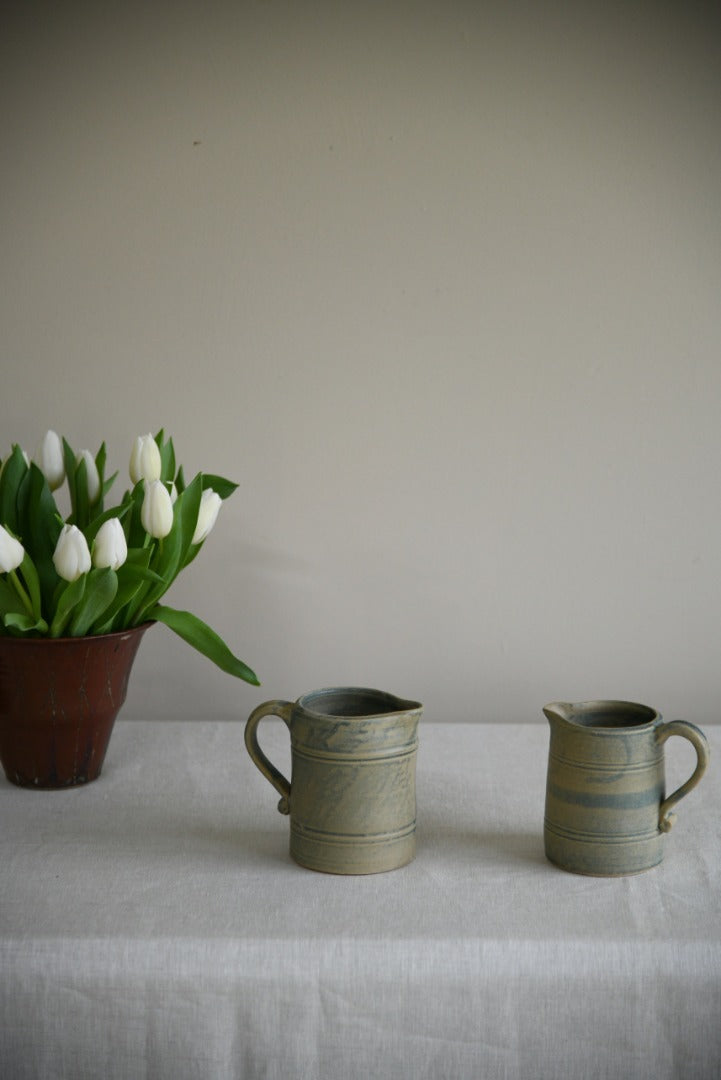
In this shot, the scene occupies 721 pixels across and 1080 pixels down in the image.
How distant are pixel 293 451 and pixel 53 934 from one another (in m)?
0.61

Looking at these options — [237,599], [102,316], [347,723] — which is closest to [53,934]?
[347,723]

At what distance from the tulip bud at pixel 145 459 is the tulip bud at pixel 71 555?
13cm

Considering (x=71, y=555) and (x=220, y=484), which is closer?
(x=71, y=555)

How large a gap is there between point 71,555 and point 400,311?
1.59ft

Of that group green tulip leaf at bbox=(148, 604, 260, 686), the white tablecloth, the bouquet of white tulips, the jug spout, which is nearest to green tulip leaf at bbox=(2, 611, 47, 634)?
the bouquet of white tulips

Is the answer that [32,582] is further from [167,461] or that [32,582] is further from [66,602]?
[167,461]

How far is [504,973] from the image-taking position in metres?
0.61

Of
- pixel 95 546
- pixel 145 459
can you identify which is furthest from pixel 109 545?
pixel 145 459

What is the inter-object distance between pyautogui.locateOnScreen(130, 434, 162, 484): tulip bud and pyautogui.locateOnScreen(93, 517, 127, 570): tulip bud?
0.34 feet

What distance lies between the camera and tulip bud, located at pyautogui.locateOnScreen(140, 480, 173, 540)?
830 millimetres

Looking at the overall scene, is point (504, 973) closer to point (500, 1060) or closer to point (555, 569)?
point (500, 1060)

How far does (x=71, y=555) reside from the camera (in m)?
0.79

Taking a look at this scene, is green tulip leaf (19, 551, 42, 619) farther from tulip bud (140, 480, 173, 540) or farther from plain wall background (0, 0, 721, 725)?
plain wall background (0, 0, 721, 725)

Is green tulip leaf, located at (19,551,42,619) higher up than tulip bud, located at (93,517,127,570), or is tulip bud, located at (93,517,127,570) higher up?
tulip bud, located at (93,517,127,570)
